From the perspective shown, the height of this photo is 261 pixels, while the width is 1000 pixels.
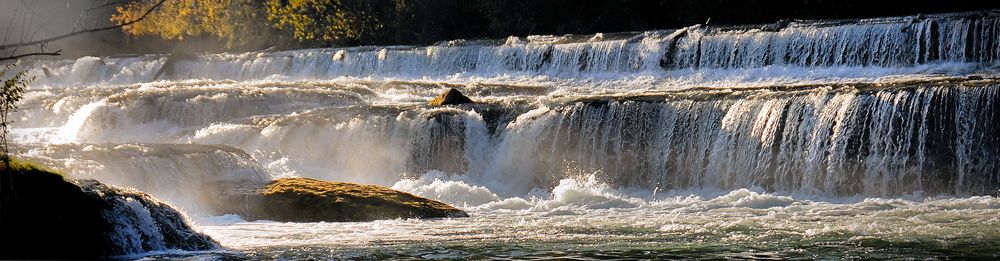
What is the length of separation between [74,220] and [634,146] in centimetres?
941

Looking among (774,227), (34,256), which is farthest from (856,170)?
(34,256)

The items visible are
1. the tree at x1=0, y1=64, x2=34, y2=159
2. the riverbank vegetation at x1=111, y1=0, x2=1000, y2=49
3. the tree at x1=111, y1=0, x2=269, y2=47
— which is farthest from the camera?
the tree at x1=111, y1=0, x2=269, y2=47

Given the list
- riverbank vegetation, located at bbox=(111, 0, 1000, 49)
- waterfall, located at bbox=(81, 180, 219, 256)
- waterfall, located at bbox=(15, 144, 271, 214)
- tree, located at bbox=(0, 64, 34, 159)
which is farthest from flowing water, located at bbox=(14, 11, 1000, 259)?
riverbank vegetation, located at bbox=(111, 0, 1000, 49)

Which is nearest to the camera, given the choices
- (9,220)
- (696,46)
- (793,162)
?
A: (9,220)

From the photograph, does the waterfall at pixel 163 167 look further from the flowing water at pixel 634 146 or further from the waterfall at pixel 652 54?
the waterfall at pixel 652 54

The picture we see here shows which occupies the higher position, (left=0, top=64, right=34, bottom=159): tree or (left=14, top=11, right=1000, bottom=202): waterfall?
(left=14, top=11, right=1000, bottom=202): waterfall

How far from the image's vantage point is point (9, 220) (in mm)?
8039

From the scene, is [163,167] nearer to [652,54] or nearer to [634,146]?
[634,146]

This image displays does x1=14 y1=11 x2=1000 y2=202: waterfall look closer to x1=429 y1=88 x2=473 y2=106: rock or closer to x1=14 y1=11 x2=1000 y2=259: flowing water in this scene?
x1=14 y1=11 x2=1000 y2=259: flowing water

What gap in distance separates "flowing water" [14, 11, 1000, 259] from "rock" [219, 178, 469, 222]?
0.95 ft

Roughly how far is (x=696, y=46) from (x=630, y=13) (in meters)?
8.89

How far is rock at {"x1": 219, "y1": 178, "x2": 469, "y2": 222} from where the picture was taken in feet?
42.1

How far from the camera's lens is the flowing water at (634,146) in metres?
10.5

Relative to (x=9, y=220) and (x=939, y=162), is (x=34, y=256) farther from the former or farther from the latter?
(x=939, y=162)
